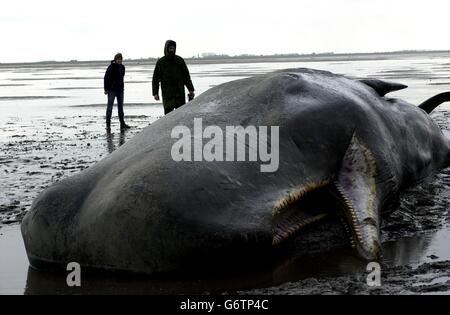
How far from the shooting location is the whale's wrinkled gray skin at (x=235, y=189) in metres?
5.10

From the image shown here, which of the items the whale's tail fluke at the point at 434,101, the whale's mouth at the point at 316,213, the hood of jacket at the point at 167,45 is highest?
the hood of jacket at the point at 167,45

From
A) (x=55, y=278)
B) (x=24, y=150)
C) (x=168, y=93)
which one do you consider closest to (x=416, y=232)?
(x=55, y=278)

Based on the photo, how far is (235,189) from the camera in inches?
211

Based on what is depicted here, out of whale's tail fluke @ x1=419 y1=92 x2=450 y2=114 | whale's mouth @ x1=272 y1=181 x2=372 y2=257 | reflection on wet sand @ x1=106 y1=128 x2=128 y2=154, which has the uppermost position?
whale's tail fluke @ x1=419 y1=92 x2=450 y2=114

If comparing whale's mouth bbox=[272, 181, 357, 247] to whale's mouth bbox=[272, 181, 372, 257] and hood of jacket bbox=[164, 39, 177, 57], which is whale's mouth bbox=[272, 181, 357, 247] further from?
hood of jacket bbox=[164, 39, 177, 57]

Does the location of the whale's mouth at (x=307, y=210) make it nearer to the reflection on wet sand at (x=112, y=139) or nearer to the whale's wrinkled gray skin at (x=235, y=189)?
the whale's wrinkled gray skin at (x=235, y=189)

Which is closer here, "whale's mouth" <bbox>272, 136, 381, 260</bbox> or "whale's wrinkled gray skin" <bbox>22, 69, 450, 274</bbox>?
"whale's wrinkled gray skin" <bbox>22, 69, 450, 274</bbox>

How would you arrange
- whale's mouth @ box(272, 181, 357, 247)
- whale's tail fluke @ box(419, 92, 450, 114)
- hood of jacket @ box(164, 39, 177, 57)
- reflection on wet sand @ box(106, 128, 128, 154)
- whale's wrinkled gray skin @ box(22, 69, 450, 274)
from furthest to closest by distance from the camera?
reflection on wet sand @ box(106, 128, 128, 154)
hood of jacket @ box(164, 39, 177, 57)
whale's tail fluke @ box(419, 92, 450, 114)
whale's mouth @ box(272, 181, 357, 247)
whale's wrinkled gray skin @ box(22, 69, 450, 274)

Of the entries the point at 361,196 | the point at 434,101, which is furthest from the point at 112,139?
the point at 361,196

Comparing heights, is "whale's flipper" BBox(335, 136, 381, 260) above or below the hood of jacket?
below

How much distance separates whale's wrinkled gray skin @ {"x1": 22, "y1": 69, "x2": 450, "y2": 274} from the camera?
16.7 feet

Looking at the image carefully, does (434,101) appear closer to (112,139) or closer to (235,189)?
(235,189)

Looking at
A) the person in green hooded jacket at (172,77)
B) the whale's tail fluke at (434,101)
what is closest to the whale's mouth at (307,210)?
the whale's tail fluke at (434,101)

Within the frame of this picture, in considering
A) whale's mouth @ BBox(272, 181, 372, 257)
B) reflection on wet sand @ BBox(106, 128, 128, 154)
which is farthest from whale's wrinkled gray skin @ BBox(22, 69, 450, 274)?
reflection on wet sand @ BBox(106, 128, 128, 154)
